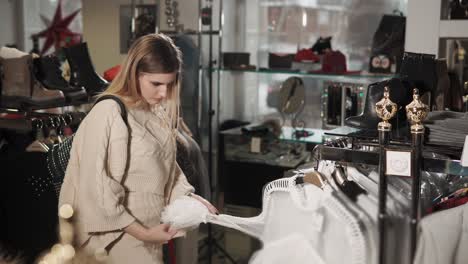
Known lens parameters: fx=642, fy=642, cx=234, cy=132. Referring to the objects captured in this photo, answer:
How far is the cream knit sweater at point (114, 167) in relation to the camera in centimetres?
140

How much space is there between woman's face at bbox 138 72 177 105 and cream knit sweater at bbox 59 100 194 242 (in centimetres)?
3

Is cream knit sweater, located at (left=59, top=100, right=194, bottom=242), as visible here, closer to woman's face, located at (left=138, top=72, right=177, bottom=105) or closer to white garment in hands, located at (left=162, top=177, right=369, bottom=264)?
woman's face, located at (left=138, top=72, right=177, bottom=105)

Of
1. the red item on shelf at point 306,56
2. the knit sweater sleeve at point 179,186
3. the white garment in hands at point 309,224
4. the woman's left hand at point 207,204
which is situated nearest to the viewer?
the white garment in hands at point 309,224

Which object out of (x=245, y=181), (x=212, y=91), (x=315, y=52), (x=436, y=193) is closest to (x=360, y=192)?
(x=436, y=193)

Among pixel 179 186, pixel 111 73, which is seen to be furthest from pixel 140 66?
pixel 179 186

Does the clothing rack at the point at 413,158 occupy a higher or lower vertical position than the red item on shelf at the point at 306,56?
lower

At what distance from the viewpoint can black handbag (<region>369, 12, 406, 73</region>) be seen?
79.0 inches

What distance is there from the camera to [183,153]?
1.61 meters

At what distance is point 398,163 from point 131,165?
2.10 ft

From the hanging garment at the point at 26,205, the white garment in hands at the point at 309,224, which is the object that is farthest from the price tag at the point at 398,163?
the hanging garment at the point at 26,205

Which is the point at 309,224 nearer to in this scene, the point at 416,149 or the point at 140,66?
the point at 416,149

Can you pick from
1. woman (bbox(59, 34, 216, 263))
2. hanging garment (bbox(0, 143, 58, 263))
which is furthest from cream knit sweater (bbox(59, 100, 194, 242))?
hanging garment (bbox(0, 143, 58, 263))

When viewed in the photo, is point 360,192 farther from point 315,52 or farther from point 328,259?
point 315,52

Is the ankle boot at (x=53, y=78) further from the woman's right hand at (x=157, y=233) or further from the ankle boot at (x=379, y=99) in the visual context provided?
the ankle boot at (x=379, y=99)
